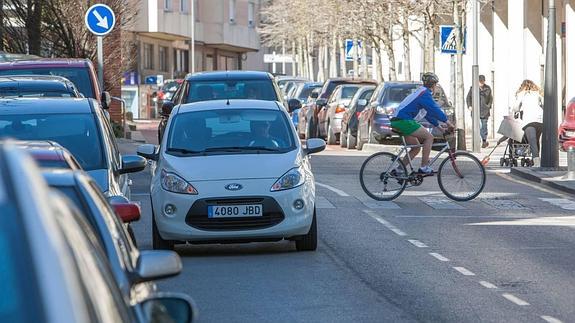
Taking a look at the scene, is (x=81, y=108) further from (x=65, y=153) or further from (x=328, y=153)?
(x=328, y=153)

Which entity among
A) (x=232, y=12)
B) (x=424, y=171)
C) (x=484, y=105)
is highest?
(x=232, y=12)

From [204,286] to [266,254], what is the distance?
2299 mm

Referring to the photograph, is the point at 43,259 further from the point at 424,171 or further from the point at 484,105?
the point at 484,105

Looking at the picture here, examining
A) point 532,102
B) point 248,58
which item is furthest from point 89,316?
point 248,58

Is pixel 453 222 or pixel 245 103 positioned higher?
pixel 245 103

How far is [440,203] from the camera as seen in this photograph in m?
19.2

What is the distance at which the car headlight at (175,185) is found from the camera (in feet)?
44.4

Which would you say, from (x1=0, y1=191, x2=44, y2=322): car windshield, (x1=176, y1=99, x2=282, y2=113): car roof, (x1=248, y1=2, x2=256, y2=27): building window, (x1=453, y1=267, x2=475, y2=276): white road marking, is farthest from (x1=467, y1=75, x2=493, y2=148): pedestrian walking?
(x1=248, y1=2, x2=256, y2=27): building window

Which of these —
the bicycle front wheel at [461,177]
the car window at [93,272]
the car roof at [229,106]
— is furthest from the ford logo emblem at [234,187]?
the car window at [93,272]

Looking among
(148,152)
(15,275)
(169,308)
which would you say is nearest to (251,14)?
(148,152)

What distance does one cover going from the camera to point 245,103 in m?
15.1

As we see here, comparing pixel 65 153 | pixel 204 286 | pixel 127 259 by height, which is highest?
pixel 65 153

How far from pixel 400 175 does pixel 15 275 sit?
16.6 metres

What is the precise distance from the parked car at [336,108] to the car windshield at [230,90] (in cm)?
1444
